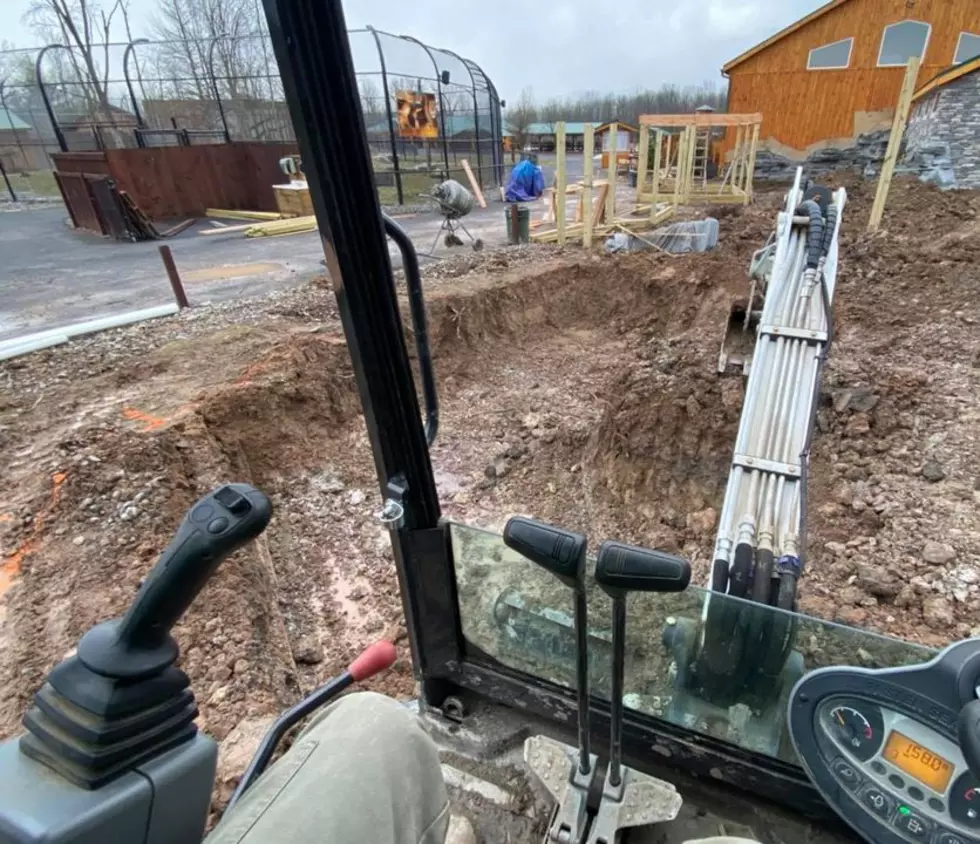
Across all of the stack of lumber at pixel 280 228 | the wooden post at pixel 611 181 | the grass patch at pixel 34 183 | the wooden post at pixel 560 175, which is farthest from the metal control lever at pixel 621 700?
the grass patch at pixel 34 183

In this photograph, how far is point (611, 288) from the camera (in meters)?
8.69

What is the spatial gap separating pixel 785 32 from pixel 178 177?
1825 centimetres

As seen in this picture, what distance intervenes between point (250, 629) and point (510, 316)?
557 cm

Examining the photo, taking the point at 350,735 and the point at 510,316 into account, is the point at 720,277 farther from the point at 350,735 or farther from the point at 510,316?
A: the point at 350,735

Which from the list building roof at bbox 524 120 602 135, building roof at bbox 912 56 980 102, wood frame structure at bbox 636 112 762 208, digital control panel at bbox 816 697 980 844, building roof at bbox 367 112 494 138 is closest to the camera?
digital control panel at bbox 816 697 980 844

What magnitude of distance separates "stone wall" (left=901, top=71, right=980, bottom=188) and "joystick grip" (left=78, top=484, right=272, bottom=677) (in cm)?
1548

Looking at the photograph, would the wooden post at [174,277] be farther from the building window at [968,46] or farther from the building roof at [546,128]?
the building roof at [546,128]

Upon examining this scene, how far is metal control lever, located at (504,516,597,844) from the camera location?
100cm

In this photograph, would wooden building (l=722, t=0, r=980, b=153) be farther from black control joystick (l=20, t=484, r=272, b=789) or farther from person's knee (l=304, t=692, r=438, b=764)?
black control joystick (l=20, t=484, r=272, b=789)

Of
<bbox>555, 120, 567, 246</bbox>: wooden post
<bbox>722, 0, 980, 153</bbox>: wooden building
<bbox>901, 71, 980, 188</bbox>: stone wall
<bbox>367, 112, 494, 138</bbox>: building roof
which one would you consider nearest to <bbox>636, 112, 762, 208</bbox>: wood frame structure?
<bbox>555, 120, 567, 246</bbox>: wooden post

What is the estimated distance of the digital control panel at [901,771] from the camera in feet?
3.21

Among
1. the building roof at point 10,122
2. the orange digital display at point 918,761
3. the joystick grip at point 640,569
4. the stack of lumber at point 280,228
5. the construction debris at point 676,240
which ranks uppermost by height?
the building roof at point 10,122

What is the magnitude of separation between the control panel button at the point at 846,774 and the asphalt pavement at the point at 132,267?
619 cm

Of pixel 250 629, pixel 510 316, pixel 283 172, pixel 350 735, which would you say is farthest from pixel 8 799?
pixel 283 172
